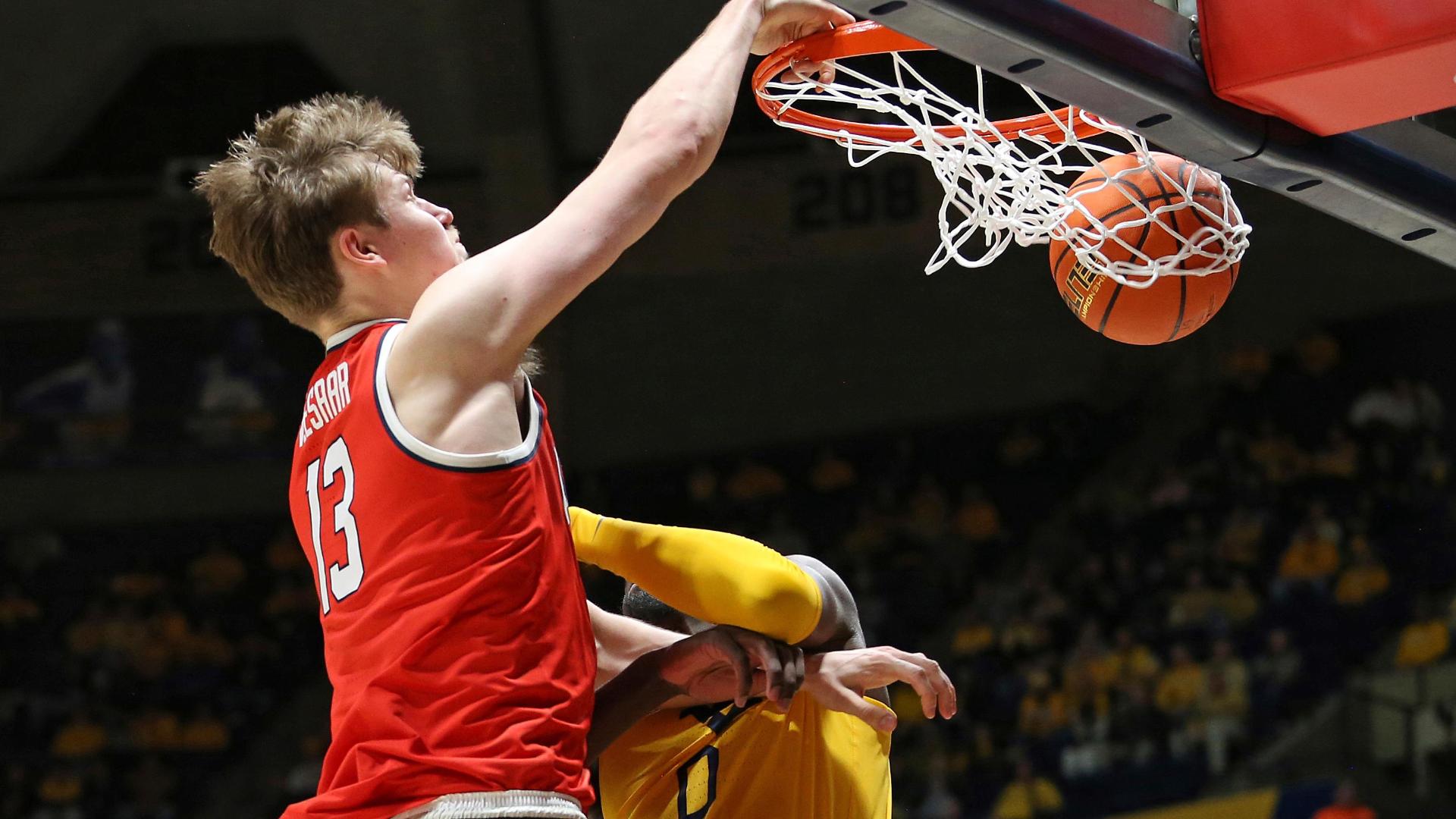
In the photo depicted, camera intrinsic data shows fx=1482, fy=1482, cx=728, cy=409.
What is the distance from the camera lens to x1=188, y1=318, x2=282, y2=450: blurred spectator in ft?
36.8

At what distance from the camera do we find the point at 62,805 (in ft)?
31.4

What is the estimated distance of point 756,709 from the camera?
2574mm

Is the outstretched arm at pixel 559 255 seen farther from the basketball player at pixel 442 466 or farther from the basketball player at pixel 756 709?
the basketball player at pixel 756 709

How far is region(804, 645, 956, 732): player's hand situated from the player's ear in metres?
0.95

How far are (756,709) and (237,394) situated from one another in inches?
378

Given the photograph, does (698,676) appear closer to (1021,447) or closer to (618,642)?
(618,642)

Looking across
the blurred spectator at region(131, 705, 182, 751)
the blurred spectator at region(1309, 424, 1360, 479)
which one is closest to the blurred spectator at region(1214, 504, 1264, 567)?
the blurred spectator at region(1309, 424, 1360, 479)

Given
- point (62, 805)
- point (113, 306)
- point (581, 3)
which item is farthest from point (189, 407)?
point (581, 3)

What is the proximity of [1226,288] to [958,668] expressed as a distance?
775 centimetres

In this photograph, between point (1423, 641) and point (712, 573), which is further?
point (1423, 641)

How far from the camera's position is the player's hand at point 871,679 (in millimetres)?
2285

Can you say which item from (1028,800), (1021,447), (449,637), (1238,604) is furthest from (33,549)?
(449,637)

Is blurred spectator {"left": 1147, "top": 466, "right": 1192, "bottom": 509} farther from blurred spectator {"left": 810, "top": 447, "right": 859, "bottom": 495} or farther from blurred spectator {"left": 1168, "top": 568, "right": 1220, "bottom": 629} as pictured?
blurred spectator {"left": 810, "top": 447, "right": 859, "bottom": 495}

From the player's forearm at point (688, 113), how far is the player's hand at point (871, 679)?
86 cm
